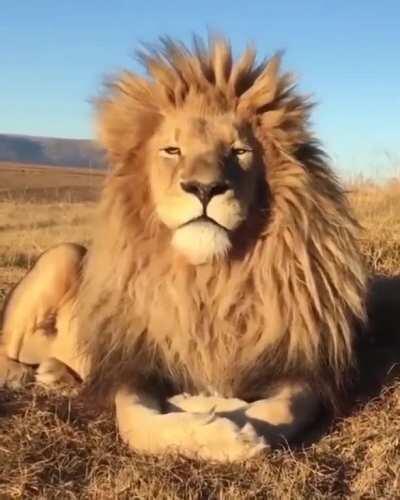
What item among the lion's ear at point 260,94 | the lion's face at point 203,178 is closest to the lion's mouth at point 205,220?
the lion's face at point 203,178

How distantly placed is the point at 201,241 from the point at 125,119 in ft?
1.91

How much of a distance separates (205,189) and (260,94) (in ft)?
1.63

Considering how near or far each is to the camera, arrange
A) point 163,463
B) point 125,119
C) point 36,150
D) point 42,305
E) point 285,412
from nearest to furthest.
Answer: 1. point 163,463
2. point 285,412
3. point 125,119
4. point 42,305
5. point 36,150

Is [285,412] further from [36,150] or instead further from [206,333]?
[36,150]

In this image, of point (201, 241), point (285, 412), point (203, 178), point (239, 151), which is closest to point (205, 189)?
point (203, 178)

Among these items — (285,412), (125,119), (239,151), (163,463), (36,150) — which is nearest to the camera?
(163,463)

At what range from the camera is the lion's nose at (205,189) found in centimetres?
260

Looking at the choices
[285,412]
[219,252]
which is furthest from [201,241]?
[285,412]

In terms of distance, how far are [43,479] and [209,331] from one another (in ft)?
2.69

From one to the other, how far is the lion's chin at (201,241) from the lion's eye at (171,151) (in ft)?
0.89

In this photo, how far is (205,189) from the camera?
260 centimetres

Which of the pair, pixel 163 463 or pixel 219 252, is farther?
pixel 219 252

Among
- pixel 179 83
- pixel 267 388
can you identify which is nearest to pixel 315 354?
pixel 267 388

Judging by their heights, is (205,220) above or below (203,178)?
below
